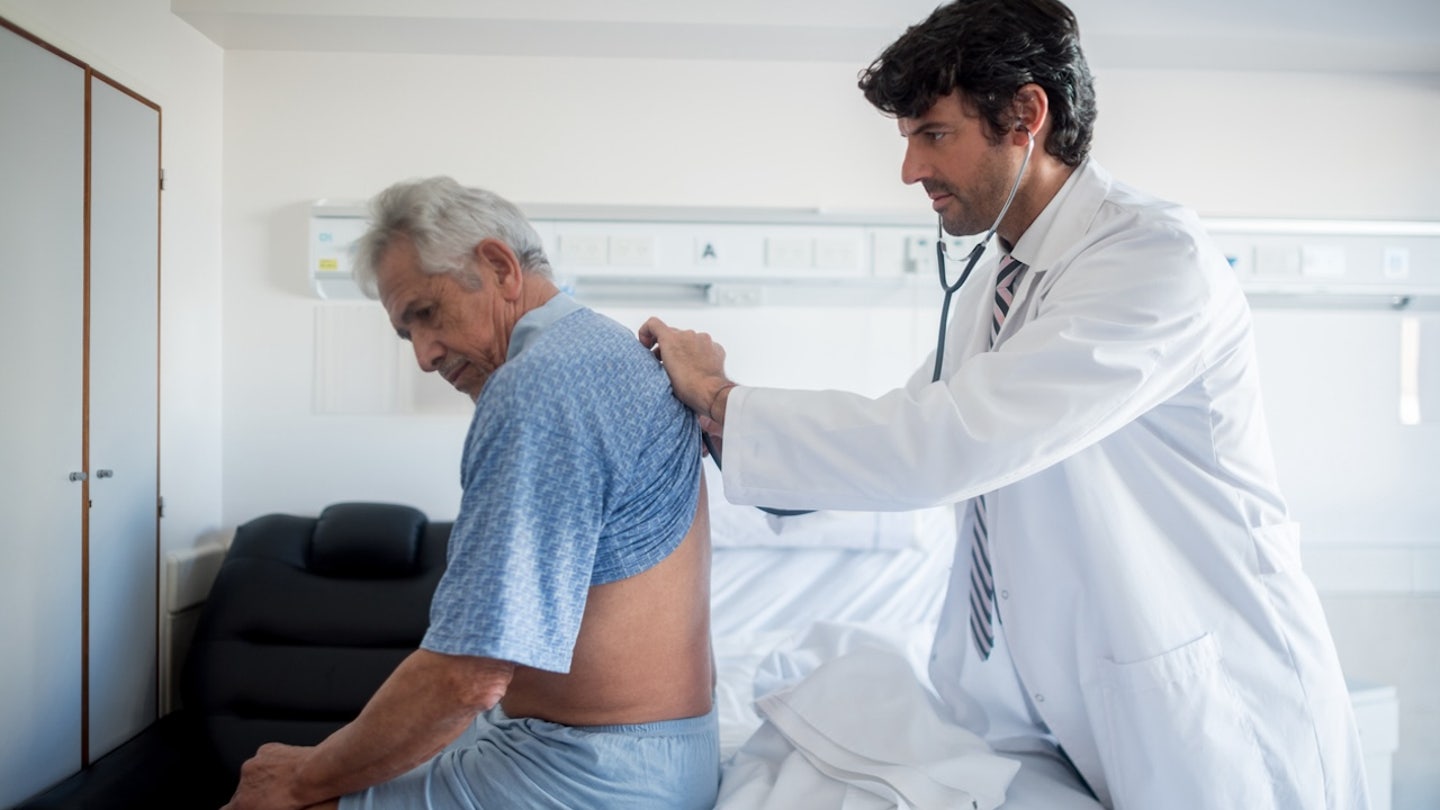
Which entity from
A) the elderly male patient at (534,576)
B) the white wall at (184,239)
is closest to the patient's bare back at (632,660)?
the elderly male patient at (534,576)

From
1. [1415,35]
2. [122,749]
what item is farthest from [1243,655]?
[1415,35]

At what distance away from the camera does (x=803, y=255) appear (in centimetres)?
253

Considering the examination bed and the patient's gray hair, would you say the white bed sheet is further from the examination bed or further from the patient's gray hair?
the patient's gray hair

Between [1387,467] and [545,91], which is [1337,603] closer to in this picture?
[1387,467]

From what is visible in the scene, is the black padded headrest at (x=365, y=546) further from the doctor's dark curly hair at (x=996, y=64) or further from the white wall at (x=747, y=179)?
the doctor's dark curly hair at (x=996, y=64)

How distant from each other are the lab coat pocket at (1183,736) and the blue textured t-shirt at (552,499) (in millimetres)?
554

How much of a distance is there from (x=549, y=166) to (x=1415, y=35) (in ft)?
7.26

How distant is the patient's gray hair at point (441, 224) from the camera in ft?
3.80

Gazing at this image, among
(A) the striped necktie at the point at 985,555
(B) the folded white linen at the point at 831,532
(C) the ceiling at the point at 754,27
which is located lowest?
(B) the folded white linen at the point at 831,532

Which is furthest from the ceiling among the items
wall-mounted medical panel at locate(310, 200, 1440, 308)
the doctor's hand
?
the doctor's hand

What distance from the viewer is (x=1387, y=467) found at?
269cm

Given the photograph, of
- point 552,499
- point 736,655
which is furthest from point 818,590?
point 552,499

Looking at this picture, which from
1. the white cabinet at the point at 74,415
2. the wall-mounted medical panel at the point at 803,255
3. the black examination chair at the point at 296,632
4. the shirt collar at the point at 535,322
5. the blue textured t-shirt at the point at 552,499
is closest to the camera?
the blue textured t-shirt at the point at 552,499

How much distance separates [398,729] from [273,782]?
0.70 ft
